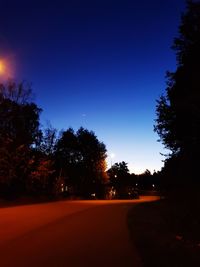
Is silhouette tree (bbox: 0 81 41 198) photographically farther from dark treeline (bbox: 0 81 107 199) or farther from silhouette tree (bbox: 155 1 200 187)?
silhouette tree (bbox: 155 1 200 187)

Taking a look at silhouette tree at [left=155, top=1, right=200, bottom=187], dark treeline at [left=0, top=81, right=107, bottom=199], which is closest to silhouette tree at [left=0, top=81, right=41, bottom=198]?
dark treeline at [left=0, top=81, right=107, bottom=199]

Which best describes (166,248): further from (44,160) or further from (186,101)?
(44,160)

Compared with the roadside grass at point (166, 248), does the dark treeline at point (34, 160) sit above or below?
above

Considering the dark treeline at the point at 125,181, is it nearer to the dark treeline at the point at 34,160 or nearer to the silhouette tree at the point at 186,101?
the dark treeline at the point at 34,160

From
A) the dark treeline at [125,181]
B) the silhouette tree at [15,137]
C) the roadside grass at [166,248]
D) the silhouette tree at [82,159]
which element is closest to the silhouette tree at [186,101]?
the roadside grass at [166,248]

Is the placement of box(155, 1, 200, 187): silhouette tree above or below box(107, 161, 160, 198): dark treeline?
below

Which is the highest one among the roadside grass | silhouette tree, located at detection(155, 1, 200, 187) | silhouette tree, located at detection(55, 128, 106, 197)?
silhouette tree, located at detection(55, 128, 106, 197)

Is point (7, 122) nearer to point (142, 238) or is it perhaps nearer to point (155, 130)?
point (155, 130)

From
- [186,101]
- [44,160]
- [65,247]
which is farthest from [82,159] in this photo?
[65,247]

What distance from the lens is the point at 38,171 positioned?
55219 mm

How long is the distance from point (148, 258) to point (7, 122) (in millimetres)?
38898

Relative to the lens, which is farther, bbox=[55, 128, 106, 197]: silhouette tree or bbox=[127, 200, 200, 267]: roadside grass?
bbox=[55, 128, 106, 197]: silhouette tree

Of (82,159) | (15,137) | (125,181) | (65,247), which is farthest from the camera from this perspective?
(125,181)

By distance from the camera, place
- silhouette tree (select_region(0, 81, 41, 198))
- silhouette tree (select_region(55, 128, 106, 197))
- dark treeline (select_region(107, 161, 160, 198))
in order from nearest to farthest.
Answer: silhouette tree (select_region(0, 81, 41, 198)) → silhouette tree (select_region(55, 128, 106, 197)) → dark treeline (select_region(107, 161, 160, 198))
